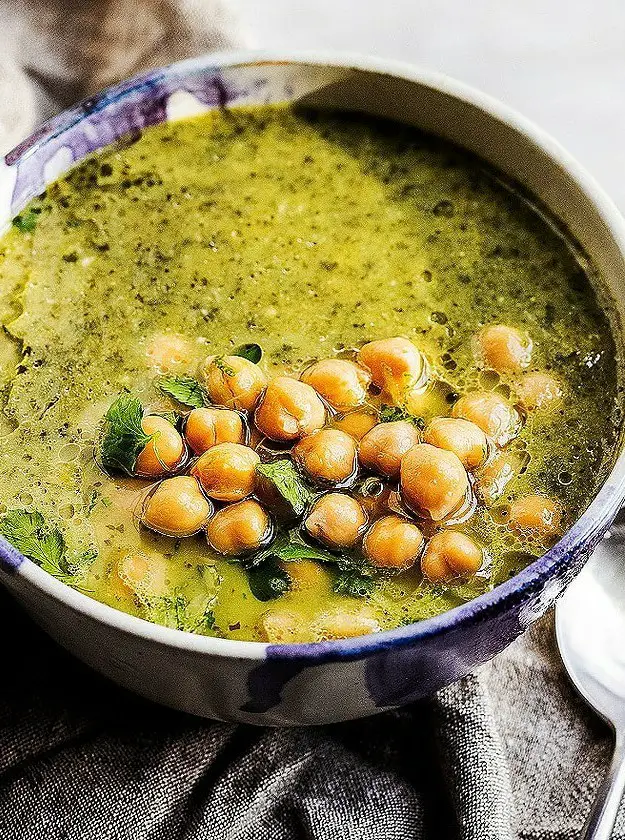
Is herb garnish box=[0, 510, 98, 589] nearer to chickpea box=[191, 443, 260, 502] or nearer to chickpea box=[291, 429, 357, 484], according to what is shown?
chickpea box=[191, 443, 260, 502]

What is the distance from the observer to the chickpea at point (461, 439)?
1295mm

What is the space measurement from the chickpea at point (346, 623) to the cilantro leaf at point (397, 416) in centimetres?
25

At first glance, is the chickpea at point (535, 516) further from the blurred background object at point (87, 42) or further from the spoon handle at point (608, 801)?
the blurred background object at point (87, 42)

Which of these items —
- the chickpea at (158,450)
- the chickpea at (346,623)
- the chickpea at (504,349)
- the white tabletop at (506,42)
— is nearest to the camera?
the chickpea at (346,623)

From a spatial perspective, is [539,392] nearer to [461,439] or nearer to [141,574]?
[461,439]

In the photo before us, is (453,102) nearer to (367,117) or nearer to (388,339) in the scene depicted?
(367,117)

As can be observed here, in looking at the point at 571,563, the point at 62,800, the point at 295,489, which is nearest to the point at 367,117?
the point at 295,489

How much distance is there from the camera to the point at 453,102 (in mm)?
1655

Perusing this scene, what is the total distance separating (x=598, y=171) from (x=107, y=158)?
92 cm

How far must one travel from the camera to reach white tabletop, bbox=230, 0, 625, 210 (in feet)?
7.29

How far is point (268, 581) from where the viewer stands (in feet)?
4.10

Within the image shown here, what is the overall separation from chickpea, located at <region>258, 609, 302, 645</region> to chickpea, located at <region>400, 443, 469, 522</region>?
0.60 ft

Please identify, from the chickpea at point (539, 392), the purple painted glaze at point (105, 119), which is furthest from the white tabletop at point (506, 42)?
the chickpea at point (539, 392)

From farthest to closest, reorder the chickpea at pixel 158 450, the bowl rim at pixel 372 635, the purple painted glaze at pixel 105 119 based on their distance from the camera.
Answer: the purple painted glaze at pixel 105 119 < the chickpea at pixel 158 450 < the bowl rim at pixel 372 635
